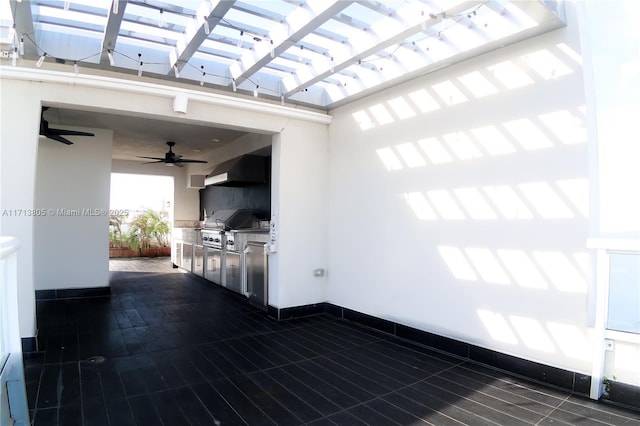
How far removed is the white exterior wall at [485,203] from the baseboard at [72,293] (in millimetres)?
4159

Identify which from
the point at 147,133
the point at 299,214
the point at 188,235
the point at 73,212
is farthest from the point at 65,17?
the point at 188,235

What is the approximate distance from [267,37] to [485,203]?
2.35m

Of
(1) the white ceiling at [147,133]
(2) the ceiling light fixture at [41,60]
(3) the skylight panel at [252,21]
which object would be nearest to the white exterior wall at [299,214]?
(1) the white ceiling at [147,133]

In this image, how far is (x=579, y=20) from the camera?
2.56 metres

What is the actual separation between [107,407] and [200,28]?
2730 millimetres

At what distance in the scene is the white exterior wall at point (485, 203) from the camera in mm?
2594

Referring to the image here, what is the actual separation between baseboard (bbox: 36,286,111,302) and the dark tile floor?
1.12m

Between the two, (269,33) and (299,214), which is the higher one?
(269,33)

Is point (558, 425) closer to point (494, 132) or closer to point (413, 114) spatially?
point (494, 132)

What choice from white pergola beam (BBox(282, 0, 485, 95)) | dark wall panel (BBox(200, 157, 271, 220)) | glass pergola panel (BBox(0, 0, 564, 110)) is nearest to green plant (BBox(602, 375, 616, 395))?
glass pergola panel (BBox(0, 0, 564, 110))

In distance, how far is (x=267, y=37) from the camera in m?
2.98

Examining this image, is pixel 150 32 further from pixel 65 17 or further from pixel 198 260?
pixel 198 260

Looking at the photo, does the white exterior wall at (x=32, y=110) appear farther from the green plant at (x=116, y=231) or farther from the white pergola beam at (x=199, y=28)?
the green plant at (x=116, y=231)

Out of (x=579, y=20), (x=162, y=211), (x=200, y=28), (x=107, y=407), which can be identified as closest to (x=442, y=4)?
(x=579, y=20)
